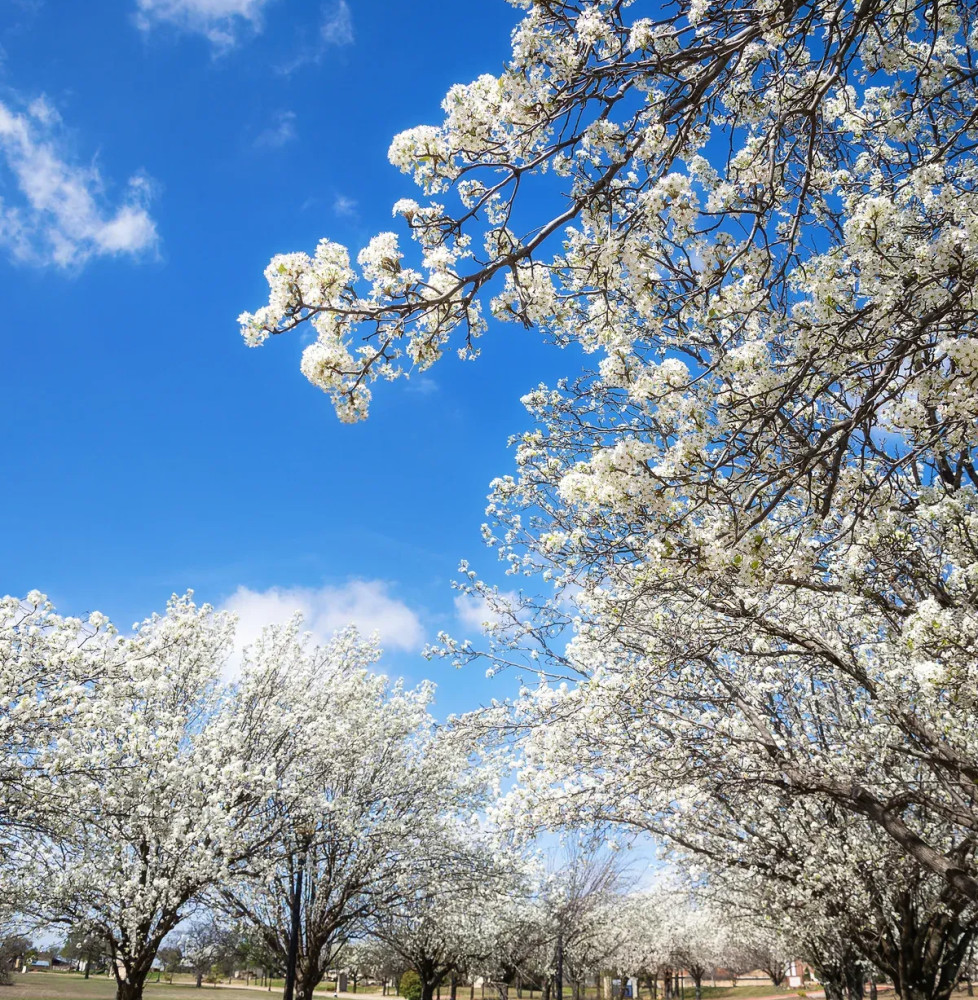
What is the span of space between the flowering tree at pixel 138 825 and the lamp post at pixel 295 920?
136 centimetres

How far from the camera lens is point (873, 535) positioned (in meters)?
4.44

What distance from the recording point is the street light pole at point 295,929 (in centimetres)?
1214

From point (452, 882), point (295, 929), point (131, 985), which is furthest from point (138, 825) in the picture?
point (452, 882)

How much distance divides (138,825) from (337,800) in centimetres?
382

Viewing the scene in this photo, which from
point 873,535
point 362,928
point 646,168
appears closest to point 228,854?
point 362,928

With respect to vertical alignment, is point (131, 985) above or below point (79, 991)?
above

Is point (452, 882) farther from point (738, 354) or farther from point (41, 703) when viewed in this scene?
point (738, 354)

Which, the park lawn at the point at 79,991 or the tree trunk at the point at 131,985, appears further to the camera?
the park lawn at the point at 79,991

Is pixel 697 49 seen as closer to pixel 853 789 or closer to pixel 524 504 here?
pixel 524 504

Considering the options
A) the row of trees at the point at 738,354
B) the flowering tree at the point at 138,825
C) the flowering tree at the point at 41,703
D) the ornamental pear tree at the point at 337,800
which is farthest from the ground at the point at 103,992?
the row of trees at the point at 738,354

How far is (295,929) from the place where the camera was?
12.4 m

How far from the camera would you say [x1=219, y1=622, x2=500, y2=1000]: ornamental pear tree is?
13.2 meters

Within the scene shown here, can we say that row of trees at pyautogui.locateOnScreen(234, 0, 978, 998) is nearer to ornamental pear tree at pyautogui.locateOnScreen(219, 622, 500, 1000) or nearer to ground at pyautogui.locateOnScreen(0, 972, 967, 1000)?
ornamental pear tree at pyautogui.locateOnScreen(219, 622, 500, 1000)

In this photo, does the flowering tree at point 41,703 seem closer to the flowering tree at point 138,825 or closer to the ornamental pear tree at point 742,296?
the flowering tree at point 138,825
